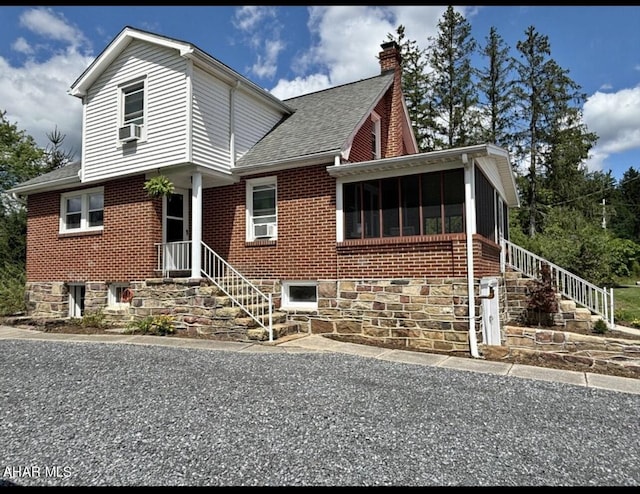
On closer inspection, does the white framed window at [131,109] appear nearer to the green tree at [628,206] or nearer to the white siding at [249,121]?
the white siding at [249,121]

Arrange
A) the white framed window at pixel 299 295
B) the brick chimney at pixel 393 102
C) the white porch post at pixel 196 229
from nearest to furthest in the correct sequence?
the white porch post at pixel 196 229 < the white framed window at pixel 299 295 < the brick chimney at pixel 393 102

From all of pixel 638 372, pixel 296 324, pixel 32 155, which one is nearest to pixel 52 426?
pixel 296 324

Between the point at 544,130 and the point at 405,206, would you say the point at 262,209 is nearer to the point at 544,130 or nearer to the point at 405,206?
the point at 405,206

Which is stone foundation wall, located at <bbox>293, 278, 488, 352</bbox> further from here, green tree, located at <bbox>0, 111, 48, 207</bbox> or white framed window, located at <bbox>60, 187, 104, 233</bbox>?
green tree, located at <bbox>0, 111, 48, 207</bbox>

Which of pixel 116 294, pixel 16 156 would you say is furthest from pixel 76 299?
pixel 16 156

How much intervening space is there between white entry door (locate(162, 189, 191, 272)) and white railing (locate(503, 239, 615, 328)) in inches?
358

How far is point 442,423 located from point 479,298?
173 inches

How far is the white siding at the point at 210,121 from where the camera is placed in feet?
32.9

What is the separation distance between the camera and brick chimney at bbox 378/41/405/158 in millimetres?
13688

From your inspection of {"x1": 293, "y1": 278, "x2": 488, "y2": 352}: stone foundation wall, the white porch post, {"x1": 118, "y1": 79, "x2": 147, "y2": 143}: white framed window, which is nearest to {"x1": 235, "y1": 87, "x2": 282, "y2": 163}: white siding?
the white porch post

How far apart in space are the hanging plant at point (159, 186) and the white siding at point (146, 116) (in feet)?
1.35

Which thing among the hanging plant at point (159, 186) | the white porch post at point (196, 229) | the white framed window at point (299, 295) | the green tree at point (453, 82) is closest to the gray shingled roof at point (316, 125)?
the white porch post at point (196, 229)

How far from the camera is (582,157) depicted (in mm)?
24656

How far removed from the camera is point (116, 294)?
451 inches
